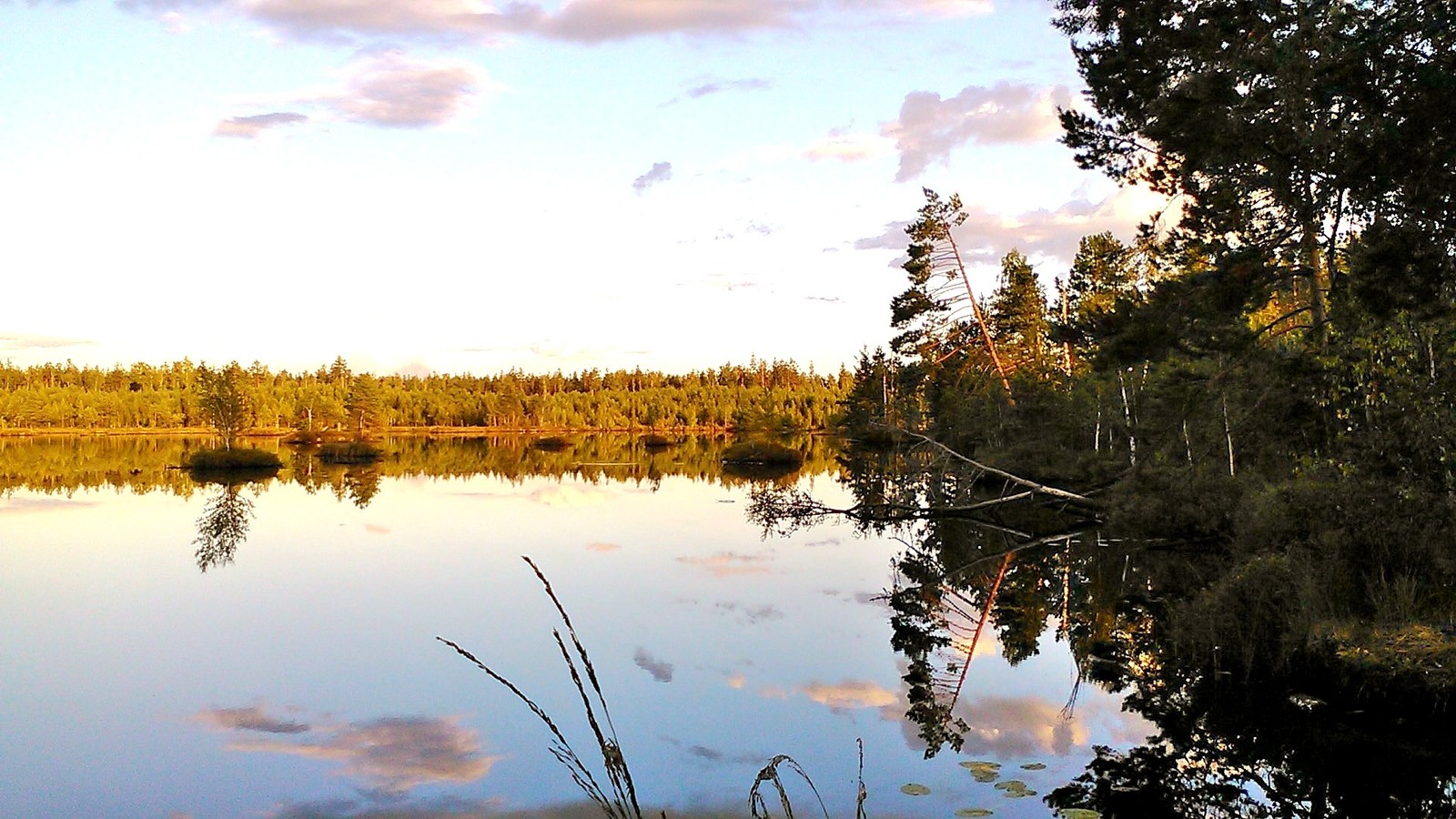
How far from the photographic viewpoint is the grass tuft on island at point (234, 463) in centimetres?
5797

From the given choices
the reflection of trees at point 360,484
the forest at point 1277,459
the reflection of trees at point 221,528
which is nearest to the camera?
the forest at point 1277,459

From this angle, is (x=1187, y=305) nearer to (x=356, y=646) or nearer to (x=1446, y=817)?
(x=1446, y=817)

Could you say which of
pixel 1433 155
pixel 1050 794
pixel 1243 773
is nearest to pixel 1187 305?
pixel 1433 155

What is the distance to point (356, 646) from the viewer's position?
15938mm

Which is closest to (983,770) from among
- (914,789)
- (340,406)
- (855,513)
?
(914,789)

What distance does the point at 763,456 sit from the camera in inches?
2766

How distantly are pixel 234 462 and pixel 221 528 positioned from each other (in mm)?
31741

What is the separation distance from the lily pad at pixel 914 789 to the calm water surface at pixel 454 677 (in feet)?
0.36

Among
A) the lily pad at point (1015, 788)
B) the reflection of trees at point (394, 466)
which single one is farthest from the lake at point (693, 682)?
the reflection of trees at point (394, 466)

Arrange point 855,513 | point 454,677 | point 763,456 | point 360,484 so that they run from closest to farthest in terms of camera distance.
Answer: point 454,677, point 855,513, point 360,484, point 763,456

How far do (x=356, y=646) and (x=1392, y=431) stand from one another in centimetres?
1521

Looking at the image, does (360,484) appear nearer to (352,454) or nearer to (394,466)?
(394,466)

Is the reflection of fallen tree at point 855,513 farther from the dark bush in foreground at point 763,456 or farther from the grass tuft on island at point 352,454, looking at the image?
the grass tuft on island at point 352,454

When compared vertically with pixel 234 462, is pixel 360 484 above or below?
below
